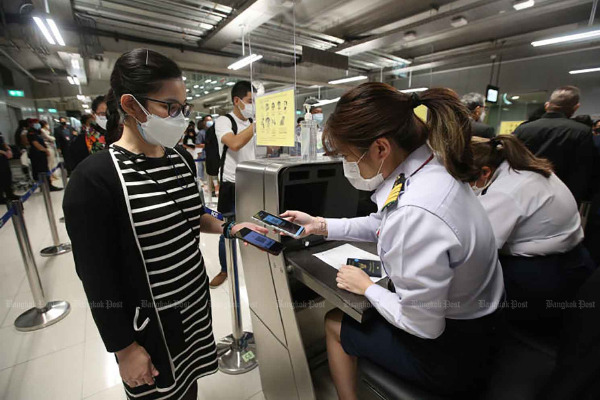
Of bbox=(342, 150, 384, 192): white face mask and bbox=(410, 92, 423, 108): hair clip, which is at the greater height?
A: bbox=(410, 92, 423, 108): hair clip

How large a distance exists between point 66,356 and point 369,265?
207 centimetres

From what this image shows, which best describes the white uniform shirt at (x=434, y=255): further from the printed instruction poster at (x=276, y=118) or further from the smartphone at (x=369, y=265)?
the printed instruction poster at (x=276, y=118)

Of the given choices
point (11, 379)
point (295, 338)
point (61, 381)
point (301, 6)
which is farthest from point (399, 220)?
point (301, 6)

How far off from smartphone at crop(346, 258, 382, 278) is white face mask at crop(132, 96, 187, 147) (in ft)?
2.55

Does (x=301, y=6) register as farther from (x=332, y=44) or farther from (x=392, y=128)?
(x=392, y=128)

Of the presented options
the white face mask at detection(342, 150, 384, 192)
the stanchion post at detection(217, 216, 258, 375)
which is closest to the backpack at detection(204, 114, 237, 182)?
the stanchion post at detection(217, 216, 258, 375)

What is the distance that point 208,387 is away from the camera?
1.59 meters

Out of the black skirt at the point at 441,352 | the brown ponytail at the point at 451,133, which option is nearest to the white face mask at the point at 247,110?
the brown ponytail at the point at 451,133

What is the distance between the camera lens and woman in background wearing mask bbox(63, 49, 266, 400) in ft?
2.41

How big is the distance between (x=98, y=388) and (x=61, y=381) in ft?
0.81

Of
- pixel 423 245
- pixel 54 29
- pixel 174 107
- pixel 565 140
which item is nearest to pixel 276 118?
pixel 174 107

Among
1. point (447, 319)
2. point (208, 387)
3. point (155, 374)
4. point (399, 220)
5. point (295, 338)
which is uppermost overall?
point (399, 220)

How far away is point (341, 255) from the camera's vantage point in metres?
1.18

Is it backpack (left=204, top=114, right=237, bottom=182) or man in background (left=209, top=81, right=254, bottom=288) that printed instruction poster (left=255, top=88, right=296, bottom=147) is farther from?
backpack (left=204, top=114, right=237, bottom=182)
